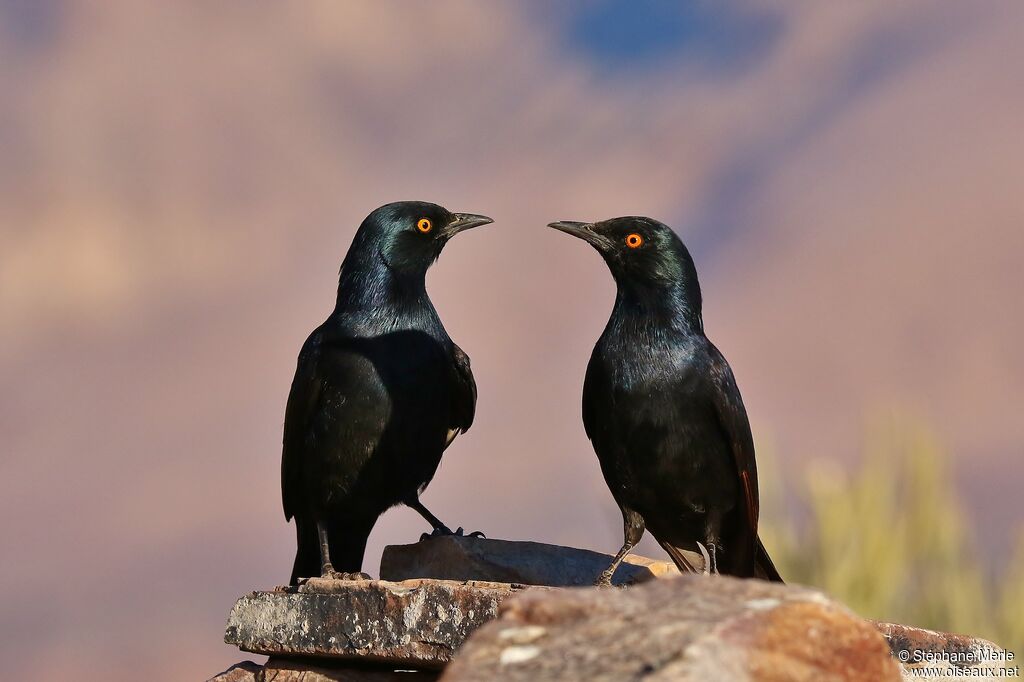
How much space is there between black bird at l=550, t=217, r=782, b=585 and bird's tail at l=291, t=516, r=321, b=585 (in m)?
1.83

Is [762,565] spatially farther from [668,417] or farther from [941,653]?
[668,417]

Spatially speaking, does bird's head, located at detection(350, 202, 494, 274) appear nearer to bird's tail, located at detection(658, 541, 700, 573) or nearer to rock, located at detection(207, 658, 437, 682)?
bird's tail, located at detection(658, 541, 700, 573)

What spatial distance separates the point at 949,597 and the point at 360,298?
6.93 metres

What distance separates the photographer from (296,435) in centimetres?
682

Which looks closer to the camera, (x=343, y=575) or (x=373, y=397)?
(x=343, y=575)

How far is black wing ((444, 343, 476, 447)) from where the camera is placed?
709cm

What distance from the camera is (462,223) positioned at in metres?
7.31

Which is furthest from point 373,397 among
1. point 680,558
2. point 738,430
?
point 738,430

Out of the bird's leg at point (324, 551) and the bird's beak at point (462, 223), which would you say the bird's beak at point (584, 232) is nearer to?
the bird's beak at point (462, 223)

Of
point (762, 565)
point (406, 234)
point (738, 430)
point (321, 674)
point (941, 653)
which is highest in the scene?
point (406, 234)

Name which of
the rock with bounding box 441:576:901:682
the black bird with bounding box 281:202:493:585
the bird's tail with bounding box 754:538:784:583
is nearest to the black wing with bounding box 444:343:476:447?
the black bird with bounding box 281:202:493:585

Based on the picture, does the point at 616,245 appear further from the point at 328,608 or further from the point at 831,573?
the point at 831,573

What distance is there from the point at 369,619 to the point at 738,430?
1833 millimetres

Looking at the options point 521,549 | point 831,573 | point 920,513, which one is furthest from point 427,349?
point 920,513
